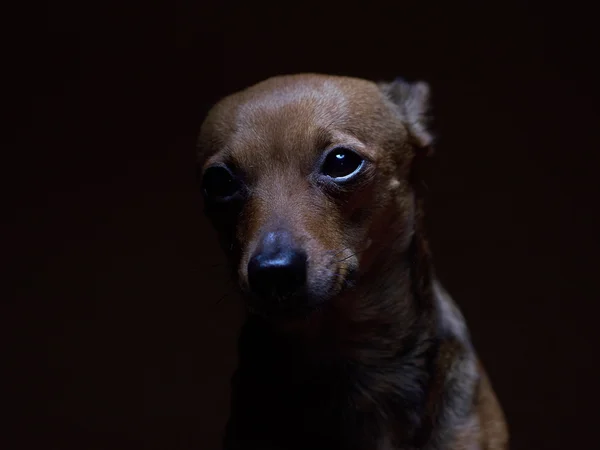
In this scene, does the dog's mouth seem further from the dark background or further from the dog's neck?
the dark background

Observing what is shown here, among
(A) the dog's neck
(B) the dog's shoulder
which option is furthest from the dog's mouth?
(B) the dog's shoulder

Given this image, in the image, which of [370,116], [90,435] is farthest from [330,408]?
[90,435]

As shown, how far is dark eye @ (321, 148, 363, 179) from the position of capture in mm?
1838

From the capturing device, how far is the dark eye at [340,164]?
1838 millimetres

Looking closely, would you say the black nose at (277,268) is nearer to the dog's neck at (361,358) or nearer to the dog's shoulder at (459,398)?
the dog's neck at (361,358)

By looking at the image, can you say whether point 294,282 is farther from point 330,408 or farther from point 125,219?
point 125,219

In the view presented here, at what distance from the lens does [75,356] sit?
283 centimetres

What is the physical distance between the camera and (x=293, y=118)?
187 cm

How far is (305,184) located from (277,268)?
22 centimetres

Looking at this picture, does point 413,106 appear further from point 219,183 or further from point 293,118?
point 219,183

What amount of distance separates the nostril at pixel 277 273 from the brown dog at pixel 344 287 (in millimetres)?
88

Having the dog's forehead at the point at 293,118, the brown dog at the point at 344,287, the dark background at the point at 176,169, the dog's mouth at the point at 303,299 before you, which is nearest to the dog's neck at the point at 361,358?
the brown dog at the point at 344,287

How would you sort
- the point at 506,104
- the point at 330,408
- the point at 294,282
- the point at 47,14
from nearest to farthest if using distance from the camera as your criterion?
the point at 294,282, the point at 330,408, the point at 47,14, the point at 506,104

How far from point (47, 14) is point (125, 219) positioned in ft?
1.94
